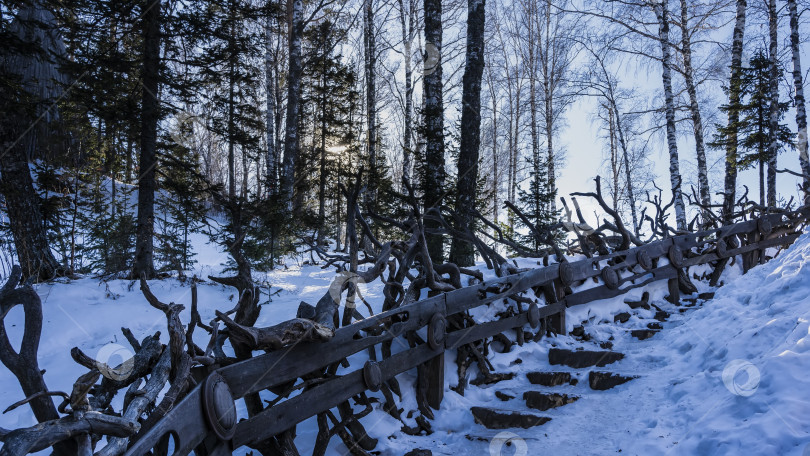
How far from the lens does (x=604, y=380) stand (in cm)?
361

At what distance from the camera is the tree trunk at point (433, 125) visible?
7.34 m

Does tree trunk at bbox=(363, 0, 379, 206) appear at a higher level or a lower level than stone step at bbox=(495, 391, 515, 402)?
higher

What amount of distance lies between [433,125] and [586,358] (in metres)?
4.92

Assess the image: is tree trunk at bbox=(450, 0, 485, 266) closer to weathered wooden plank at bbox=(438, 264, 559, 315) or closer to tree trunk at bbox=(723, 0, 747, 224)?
weathered wooden plank at bbox=(438, 264, 559, 315)

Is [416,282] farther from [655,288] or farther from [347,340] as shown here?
[655,288]

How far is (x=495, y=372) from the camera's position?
13.1ft

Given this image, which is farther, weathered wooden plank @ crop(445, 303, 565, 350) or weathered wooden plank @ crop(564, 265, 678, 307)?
weathered wooden plank @ crop(564, 265, 678, 307)

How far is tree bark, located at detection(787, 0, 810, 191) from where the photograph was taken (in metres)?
11.5

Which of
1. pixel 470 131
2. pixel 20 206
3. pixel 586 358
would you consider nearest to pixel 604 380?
pixel 586 358

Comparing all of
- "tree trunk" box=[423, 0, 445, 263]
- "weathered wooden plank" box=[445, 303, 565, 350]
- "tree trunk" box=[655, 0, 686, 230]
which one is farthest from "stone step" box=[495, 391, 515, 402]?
"tree trunk" box=[655, 0, 686, 230]

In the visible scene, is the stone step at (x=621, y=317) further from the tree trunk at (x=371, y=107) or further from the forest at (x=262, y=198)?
the tree trunk at (x=371, y=107)

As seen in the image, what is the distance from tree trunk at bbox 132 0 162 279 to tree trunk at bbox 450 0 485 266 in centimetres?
518

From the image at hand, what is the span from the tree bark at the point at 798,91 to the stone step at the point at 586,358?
1167 cm

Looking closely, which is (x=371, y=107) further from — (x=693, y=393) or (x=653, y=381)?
(x=693, y=393)
